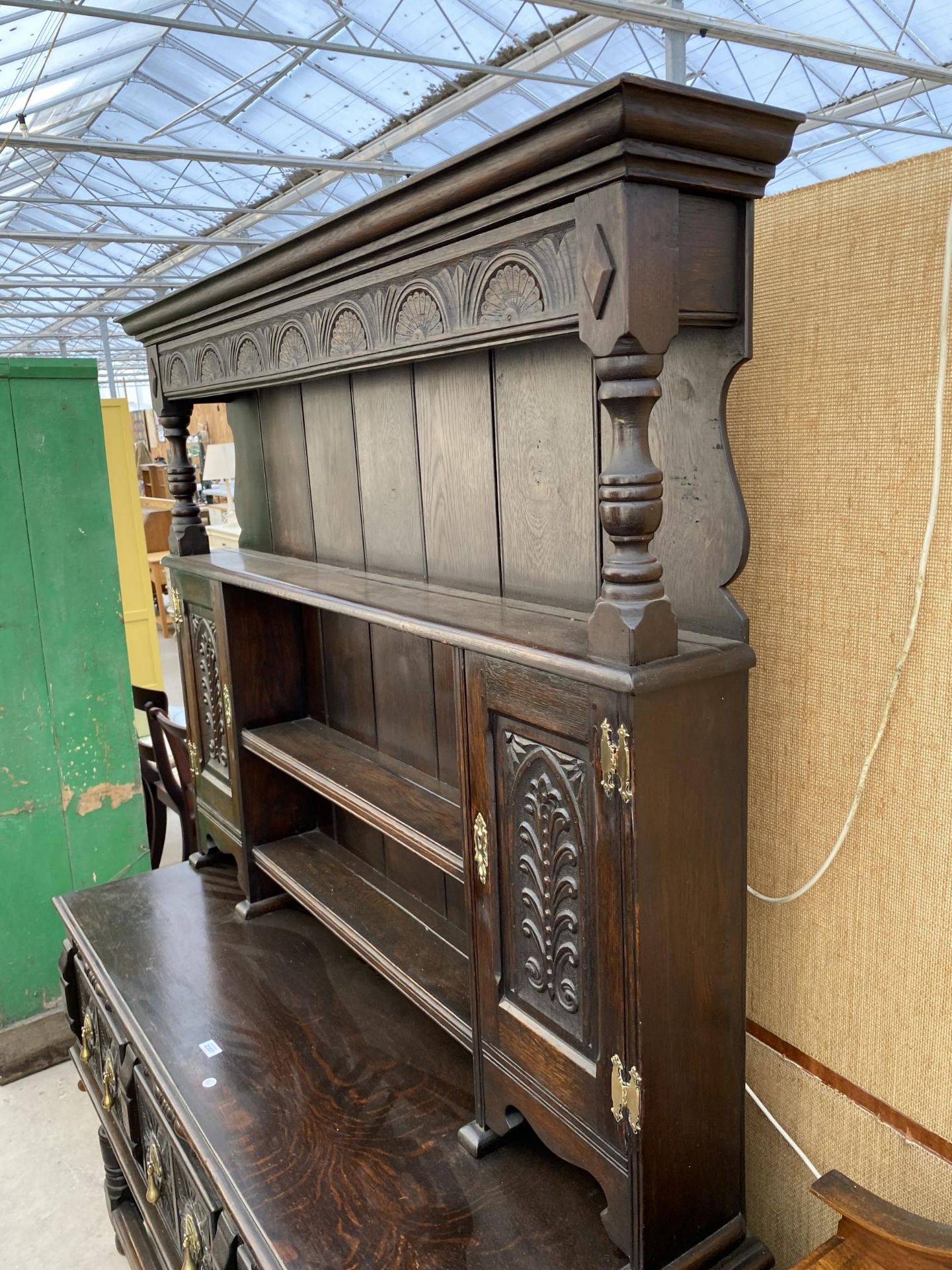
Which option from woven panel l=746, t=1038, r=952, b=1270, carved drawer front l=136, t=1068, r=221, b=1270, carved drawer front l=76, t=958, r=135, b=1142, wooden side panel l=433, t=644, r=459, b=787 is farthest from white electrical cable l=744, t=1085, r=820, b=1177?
A: carved drawer front l=76, t=958, r=135, b=1142

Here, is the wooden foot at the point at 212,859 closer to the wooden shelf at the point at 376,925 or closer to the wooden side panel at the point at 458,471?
the wooden shelf at the point at 376,925

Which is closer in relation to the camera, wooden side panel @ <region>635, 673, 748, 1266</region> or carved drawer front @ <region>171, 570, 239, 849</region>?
wooden side panel @ <region>635, 673, 748, 1266</region>

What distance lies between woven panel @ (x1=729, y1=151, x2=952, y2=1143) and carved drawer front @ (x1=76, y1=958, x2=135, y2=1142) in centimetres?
130

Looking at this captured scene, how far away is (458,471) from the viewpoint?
58.6 inches

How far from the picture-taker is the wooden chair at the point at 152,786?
3238 mm

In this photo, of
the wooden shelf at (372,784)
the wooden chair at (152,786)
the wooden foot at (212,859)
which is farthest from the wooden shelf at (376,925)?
the wooden chair at (152,786)

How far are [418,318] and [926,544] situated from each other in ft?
2.18

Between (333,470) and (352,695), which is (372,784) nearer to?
(352,695)

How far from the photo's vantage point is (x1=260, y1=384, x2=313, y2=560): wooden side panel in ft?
6.52

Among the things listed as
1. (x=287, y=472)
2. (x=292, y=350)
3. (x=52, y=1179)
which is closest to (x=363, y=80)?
(x=287, y=472)

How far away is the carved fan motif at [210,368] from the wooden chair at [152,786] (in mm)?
1544

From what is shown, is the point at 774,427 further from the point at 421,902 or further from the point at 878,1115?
the point at 421,902

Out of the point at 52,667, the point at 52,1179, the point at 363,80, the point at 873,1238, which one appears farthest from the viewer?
the point at 363,80

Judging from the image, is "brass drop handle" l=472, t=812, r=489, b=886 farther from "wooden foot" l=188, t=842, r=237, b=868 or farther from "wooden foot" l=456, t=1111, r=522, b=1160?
"wooden foot" l=188, t=842, r=237, b=868
